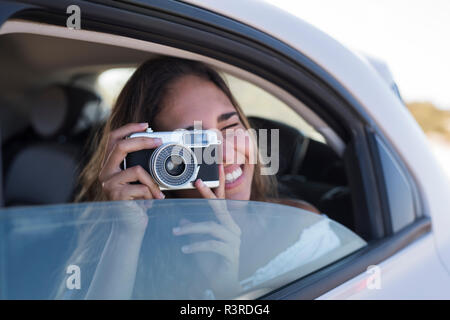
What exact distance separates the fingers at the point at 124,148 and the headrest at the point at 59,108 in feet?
8.82

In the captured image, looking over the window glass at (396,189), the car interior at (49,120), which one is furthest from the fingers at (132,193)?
the car interior at (49,120)

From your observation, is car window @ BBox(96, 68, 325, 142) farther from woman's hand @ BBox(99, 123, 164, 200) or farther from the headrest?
the headrest

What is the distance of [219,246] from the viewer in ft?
3.75

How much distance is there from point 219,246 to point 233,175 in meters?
0.24

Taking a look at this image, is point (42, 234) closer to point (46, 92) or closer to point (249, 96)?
point (249, 96)

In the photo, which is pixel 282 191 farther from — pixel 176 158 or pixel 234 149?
pixel 176 158

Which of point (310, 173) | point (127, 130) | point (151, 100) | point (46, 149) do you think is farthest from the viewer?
point (46, 149)

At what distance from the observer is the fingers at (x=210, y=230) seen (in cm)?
109

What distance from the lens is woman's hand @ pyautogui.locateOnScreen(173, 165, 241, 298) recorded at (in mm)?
1107

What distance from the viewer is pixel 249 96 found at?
1611mm

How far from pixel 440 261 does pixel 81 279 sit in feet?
3.66

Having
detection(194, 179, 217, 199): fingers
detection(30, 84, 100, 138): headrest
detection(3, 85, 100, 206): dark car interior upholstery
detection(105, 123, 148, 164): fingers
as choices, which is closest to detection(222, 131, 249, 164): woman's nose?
detection(194, 179, 217, 199): fingers

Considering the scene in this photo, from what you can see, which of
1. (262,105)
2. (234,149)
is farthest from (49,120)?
(234,149)

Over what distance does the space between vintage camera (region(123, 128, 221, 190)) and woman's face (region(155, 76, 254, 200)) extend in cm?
15
